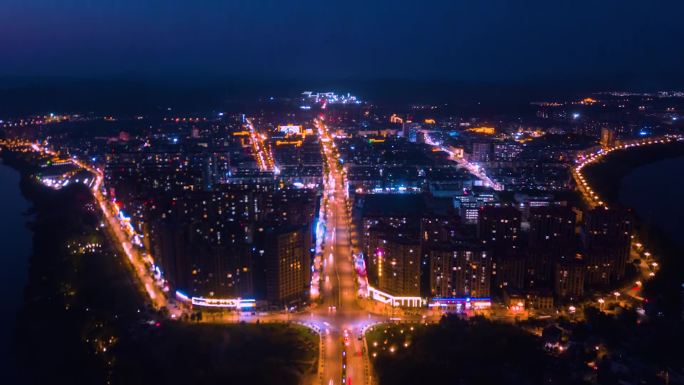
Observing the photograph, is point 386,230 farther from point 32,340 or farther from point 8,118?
point 8,118

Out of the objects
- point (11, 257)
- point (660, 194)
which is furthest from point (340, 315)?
point (660, 194)

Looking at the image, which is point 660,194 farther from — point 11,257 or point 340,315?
point 11,257

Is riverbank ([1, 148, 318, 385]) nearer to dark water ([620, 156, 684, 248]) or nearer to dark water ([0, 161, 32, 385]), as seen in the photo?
dark water ([0, 161, 32, 385])

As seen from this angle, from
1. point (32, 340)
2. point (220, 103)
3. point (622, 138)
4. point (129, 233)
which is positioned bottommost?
point (32, 340)

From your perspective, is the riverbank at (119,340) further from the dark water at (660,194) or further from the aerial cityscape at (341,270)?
the dark water at (660,194)

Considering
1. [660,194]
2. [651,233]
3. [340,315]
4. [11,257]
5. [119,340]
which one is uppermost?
[660,194]

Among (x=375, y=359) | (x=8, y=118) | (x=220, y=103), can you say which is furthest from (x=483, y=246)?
(x=220, y=103)
